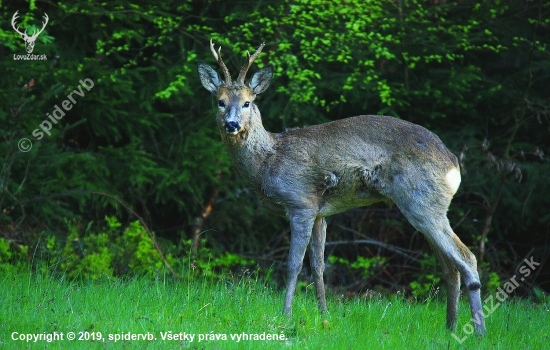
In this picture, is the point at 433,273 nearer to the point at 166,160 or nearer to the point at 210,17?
the point at 166,160

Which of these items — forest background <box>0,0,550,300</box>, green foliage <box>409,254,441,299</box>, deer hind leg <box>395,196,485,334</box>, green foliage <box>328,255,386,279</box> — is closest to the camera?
deer hind leg <box>395,196,485,334</box>

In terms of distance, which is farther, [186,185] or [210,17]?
[210,17]

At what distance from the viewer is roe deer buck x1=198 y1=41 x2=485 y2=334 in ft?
22.2

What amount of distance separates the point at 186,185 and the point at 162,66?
5.27 feet

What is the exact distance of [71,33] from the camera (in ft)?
36.2

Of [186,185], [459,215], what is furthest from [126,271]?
[459,215]

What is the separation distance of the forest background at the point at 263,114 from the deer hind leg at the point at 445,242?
10.3 feet

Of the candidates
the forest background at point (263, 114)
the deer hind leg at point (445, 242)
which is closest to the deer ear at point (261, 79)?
the deer hind leg at point (445, 242)

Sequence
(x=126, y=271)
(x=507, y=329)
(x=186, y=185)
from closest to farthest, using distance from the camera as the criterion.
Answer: (x=507, y=329) < (x=126, y=271) < (x=186, y=185)

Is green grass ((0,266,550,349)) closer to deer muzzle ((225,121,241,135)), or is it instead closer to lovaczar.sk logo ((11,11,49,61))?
deer muzzle ((225,121,241,135))

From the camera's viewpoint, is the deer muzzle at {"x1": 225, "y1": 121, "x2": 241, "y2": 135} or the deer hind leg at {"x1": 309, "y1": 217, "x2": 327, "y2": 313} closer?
the deer muzzle at {"x1": 225, "y1": 121, "x2": 241, "y2": 135}

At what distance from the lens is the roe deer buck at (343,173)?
22.2ft

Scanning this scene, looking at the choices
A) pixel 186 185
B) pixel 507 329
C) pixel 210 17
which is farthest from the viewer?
pixel 210 17

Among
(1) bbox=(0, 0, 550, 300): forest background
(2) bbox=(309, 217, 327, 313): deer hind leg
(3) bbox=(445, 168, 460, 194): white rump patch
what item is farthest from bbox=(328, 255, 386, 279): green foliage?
(3) bbox=(445, 168, 460, 194): white rump patch
